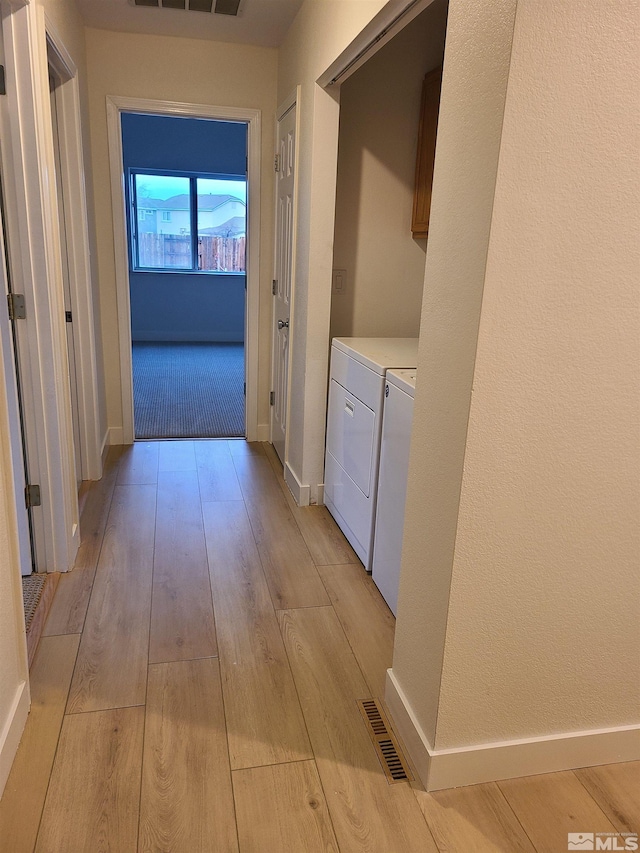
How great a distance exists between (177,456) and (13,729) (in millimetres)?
2411

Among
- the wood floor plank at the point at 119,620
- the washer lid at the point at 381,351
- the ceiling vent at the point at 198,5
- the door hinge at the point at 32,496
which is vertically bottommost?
the wood floor plank at the point at 119,620

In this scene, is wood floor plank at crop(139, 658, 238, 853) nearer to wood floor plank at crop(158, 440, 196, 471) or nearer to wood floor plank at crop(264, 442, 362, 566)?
wood floor plank at crop(264, 442, 362, 566)

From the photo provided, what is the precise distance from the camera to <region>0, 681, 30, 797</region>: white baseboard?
1580 millimetres

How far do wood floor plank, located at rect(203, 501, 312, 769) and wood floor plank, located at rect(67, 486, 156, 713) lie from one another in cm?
27

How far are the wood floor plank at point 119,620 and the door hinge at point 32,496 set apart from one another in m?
0.38

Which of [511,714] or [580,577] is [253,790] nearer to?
[511,714]

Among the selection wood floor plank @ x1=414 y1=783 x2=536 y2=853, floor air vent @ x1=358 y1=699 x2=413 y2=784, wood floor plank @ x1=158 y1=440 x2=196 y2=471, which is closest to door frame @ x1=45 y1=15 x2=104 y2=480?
wood floor plank @ x1=158 y1=440 x2=196 y2=471

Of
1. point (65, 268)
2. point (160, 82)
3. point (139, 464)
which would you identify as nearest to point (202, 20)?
point (160, 82)

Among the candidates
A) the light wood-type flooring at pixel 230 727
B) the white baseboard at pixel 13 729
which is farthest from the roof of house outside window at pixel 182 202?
the white baseboard at pixel 13 729

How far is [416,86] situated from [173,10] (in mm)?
1275

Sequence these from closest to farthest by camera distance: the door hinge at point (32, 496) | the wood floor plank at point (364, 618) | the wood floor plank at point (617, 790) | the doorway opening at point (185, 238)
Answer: the wood floor plank at point (617, 790) < the wood floor plank at point (364, 618) < the door hinge at point (32, 496) < the doorway opening at point (185, 238)

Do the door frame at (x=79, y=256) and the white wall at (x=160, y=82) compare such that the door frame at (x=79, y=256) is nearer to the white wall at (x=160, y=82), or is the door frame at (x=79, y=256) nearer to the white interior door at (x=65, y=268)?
the white interior door at (x=65, y=268)

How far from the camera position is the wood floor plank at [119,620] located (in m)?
1.94

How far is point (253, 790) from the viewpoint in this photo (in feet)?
5.30
